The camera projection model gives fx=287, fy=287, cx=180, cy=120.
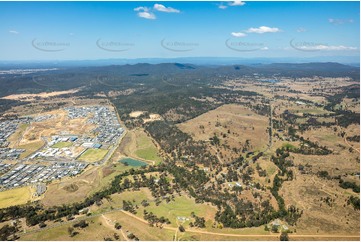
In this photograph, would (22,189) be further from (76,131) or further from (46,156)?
(76,131)

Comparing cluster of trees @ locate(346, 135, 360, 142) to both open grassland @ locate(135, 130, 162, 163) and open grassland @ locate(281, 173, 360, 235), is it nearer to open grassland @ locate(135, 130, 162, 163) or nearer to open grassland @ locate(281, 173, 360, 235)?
open grassland @ locate(281, 173, 360, 235)

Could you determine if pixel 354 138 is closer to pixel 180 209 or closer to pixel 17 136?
pixel 180 209

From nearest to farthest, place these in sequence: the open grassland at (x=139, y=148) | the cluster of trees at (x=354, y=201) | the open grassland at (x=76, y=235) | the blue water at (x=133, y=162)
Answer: the open grassland at (x=76, y=235) → the cluster of trees at (x=354, y=201) → the blue water at (x=133, y=162) → the open grassland at (x=139, y=148)

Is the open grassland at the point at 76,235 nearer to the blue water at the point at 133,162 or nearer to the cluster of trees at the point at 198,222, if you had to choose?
the cluster of trees at the point at 198,222

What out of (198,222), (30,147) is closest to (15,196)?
(30,147)

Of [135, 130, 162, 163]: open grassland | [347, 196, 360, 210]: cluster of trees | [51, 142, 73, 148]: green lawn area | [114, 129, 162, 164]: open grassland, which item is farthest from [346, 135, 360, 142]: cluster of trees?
[51, 142, 73, 148]: green lawn area

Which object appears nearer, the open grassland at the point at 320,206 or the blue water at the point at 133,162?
the open grassland at the point at 320,206

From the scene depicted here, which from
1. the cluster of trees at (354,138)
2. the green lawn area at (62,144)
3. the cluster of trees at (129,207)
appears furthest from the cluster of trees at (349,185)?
the green lawn area at (62,144)
